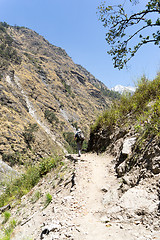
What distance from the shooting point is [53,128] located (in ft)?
125

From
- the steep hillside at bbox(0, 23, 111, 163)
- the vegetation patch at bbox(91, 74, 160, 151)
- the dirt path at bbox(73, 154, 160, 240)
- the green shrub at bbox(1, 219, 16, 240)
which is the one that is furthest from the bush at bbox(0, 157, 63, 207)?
the vegetation patch at bbox(91, 74, 160, 151)

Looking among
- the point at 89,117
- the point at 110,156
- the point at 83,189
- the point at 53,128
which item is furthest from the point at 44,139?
the point at 89,117

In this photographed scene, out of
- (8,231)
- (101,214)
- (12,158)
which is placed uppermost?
(12,158)

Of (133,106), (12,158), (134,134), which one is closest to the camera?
(134,134)

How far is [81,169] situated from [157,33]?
4318mm

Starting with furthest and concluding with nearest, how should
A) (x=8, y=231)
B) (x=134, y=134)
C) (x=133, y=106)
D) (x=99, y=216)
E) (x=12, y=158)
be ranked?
(x=12, y=158), (x=133, y=106), (x=134, y=134), (x=8, y=231), (x=99, y=216)

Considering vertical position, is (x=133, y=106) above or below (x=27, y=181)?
above

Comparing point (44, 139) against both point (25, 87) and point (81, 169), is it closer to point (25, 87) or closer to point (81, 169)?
point (25, 87)

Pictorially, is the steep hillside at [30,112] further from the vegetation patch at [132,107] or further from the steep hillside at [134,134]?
the steep hillside at [134,134]

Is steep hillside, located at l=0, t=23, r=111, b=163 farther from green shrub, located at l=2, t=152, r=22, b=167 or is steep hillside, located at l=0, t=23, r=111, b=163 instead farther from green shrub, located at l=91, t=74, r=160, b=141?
green shrub, located at l=91, t=74, r=160, b=141

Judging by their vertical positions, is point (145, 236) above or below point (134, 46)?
below

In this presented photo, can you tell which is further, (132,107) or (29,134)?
(29,134)

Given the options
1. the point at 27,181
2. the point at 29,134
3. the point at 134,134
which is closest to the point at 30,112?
the point at 29,134

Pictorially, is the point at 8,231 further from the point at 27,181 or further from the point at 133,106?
the point at 133,106
